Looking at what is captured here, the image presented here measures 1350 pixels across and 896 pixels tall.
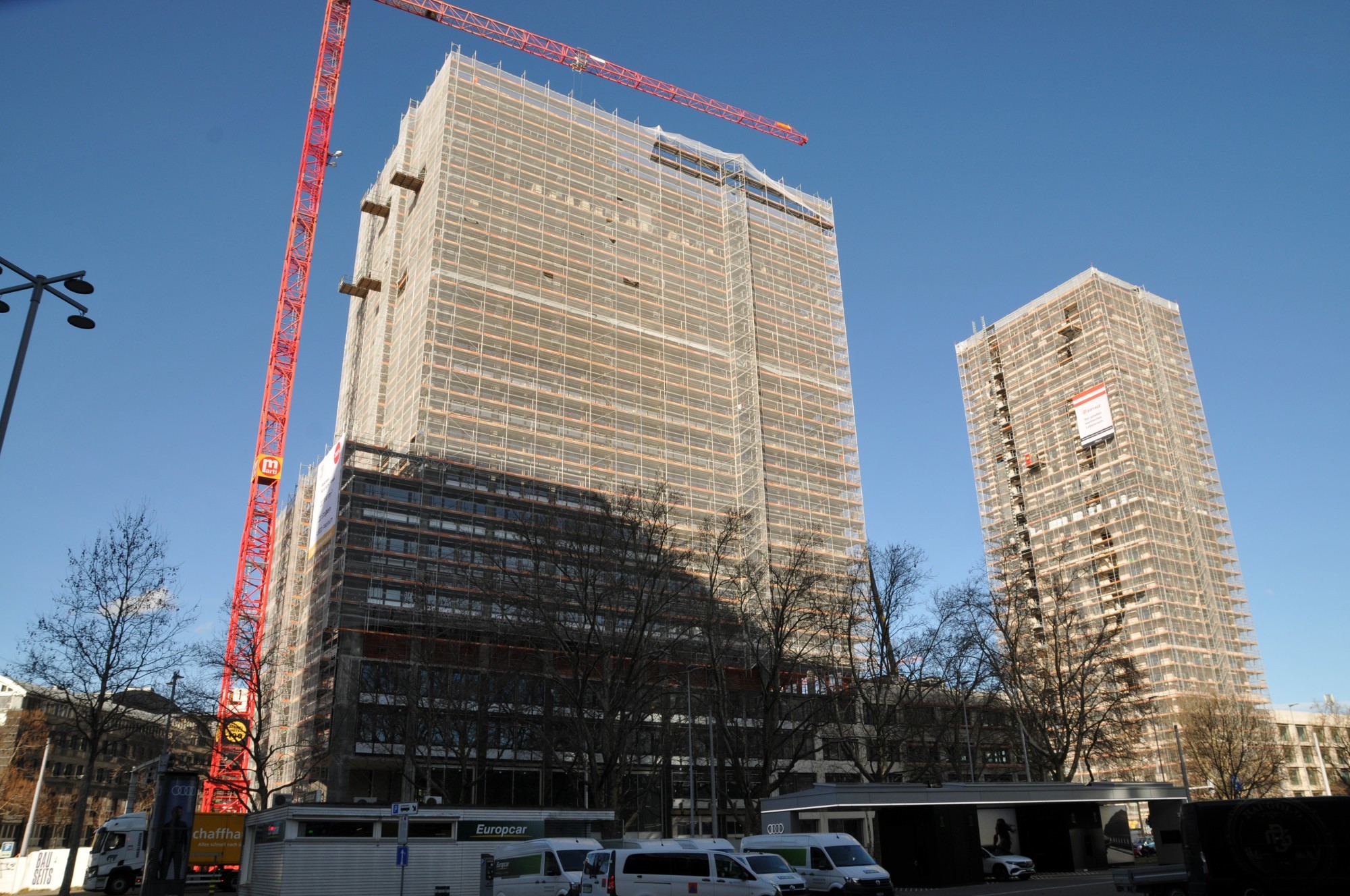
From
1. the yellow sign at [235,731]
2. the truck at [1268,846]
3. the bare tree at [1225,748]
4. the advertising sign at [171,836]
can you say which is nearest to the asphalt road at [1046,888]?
the truck at [1268,846]

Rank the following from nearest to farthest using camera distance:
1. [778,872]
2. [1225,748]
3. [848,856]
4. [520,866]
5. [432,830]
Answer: [778,872]
[520,866]
[848,856]
[432,830]
[1225,748]

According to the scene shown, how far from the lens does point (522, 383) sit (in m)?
72.6

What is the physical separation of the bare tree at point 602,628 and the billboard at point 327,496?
1895cm

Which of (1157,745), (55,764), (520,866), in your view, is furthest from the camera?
(55,764)

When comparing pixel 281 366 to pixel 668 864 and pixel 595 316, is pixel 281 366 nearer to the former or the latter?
pixel 595 316

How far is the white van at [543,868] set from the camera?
2350 centimetres

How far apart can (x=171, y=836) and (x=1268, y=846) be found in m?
24.7

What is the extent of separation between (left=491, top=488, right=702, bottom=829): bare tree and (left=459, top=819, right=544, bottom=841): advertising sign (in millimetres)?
6562

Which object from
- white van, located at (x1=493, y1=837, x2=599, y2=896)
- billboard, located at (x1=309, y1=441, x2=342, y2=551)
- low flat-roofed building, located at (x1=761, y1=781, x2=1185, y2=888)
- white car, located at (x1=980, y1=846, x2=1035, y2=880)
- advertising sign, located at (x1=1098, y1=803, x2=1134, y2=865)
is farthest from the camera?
billboard, located at (x1=309, y1=441, x2=342, y2=551)

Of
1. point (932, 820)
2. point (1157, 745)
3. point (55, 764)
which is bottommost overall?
point (932, 820)

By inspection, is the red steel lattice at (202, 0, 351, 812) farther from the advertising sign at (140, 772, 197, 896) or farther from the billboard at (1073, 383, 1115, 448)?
the billboard at (1073, 383, 1115, 448)

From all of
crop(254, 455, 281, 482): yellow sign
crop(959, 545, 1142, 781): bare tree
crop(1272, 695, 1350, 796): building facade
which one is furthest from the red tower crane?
crop(1272, 695, 1350, 796): building facade

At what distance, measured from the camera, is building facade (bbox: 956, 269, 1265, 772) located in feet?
306

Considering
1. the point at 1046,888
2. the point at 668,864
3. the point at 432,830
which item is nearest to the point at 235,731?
the point at 432,830
